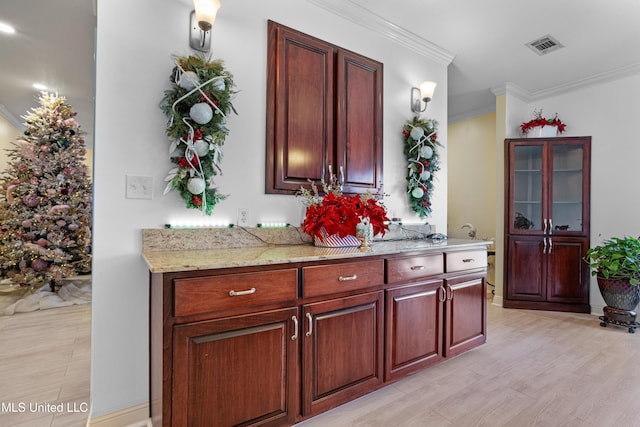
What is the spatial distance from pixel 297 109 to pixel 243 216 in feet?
2.85

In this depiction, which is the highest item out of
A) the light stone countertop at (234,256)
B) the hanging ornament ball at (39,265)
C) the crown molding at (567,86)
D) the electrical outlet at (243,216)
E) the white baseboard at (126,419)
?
the crown molding at (567,86)

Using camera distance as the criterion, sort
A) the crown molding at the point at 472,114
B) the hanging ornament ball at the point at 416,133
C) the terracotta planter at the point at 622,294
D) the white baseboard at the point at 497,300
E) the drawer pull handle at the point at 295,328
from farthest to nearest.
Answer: the crown molding at the point at 472,114 → the white baseboard at the point at 497,300 → the terracotta planter at the point at 622,294 → the hanging ornament ball at the point at 416,133 → the drawer pull handle at the point at 295,328

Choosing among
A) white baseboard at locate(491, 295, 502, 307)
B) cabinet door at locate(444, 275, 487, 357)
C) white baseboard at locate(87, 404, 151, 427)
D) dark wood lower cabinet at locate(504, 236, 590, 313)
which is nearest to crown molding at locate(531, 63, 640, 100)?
dark wood lower cabinet at locate(504, 236, 590, 313)

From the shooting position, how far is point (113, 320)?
1693 mm

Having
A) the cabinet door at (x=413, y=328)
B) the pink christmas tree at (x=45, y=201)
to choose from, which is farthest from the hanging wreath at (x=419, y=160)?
the pink christmas tree at (x=45, y=201)

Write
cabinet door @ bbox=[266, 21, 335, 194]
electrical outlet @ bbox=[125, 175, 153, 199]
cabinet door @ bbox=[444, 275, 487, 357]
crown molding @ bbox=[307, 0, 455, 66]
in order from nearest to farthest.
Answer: electrical outlet @ bbox=[125, 175, 153, 199], cabinet door @ bbox=[266, 21, 335, 194], cabinet door @ bbox=[444, 275, 487, 357], crown molding @ bbox=[307, 0, 455, 66]

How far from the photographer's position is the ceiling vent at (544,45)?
122 inches

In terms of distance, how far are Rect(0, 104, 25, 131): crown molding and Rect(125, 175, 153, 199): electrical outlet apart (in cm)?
302

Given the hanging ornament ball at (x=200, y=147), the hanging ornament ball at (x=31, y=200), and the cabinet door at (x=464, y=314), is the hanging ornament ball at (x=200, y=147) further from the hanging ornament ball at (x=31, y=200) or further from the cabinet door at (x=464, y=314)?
the hanging ornament ball at (x=31, y=200)

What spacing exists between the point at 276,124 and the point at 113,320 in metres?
1.51

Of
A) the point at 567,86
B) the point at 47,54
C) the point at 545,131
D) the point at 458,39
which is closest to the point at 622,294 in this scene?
the point at 545,131

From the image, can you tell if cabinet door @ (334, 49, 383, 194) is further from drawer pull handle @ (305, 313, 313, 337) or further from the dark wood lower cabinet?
the dark wood lower cabinet

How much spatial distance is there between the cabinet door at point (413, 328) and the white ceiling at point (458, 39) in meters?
2.14

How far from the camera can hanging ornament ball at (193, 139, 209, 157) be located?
5.90ft
